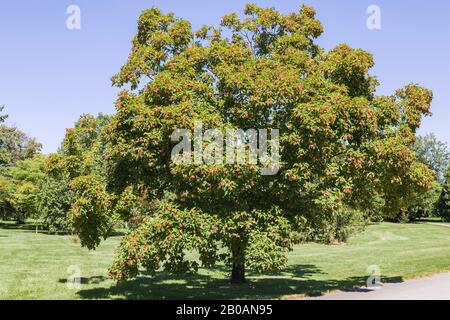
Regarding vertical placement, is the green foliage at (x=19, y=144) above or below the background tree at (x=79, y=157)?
above

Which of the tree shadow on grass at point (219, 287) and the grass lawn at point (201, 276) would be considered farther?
the grass lawn at point (201, 276)

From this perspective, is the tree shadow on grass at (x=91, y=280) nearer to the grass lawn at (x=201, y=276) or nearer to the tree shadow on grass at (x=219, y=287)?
the grass lawn at (x=201, y=276)

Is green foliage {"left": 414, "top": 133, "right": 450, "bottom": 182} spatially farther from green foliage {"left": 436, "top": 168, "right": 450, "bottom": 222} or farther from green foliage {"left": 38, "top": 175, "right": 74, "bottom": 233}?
green foliage {"left": 38, "top": 175, "right": 74, "bottom": 233}

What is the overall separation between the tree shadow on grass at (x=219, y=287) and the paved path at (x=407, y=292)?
33.6 inches

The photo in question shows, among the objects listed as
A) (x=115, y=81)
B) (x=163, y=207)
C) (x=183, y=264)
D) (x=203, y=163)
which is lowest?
(x=183, y=264)

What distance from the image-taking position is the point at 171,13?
1719 centimetres

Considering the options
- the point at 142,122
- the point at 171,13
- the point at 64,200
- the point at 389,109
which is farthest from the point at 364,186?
the point at 64,200

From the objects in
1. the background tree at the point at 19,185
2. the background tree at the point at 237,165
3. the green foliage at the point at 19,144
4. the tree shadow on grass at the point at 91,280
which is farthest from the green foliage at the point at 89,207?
the green foliage at the point at 19,144

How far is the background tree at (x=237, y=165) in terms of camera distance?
13633 mm

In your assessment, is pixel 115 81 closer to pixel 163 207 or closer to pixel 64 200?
pixel 163 207

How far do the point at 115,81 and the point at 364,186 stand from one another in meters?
9.63

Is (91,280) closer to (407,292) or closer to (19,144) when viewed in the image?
(407,292)

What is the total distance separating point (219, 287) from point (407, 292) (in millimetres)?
6856
